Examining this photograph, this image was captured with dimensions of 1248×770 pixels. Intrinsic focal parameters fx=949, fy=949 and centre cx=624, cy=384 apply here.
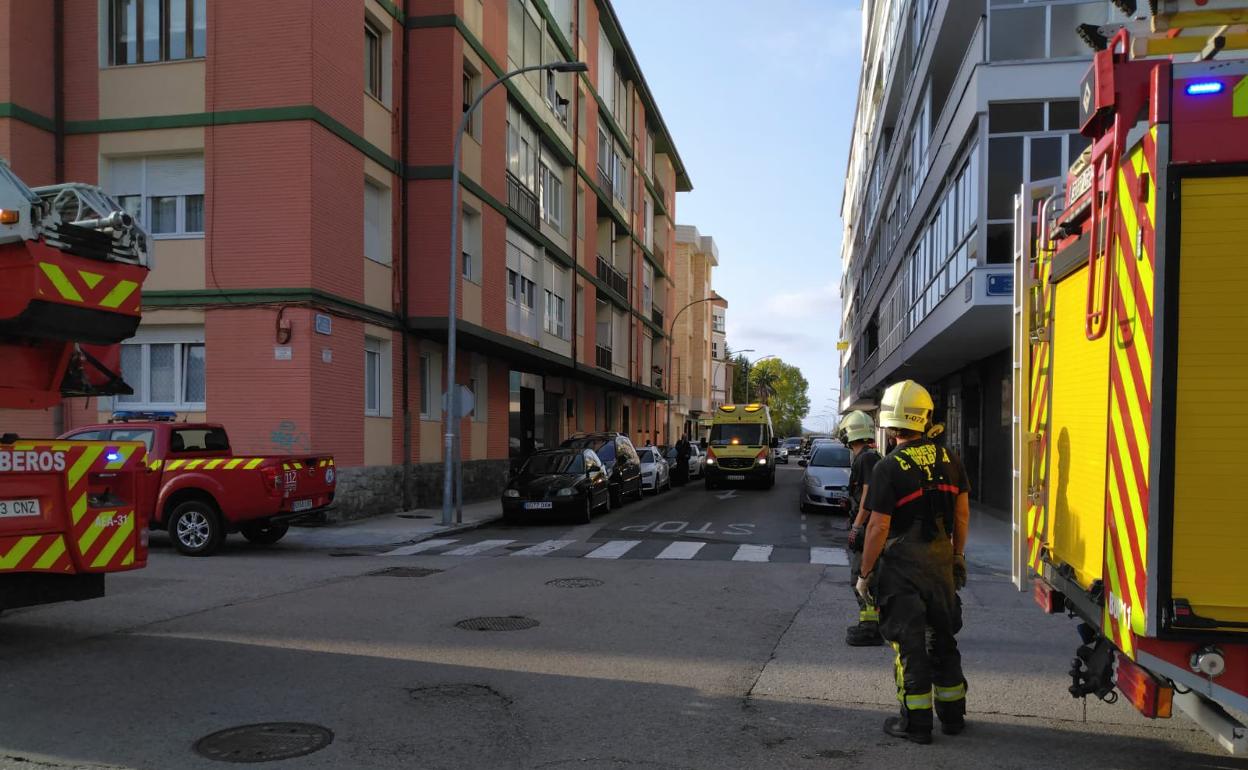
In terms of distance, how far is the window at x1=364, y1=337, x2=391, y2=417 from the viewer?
758 inches

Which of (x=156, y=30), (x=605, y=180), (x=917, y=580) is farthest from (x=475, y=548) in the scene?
(x=605, y=180)

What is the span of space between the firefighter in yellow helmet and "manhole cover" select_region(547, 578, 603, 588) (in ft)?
17.7

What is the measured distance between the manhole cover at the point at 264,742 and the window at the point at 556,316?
24461 millimetres

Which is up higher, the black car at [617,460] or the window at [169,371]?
the window at [169,371]

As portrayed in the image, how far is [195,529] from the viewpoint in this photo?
12.7 m

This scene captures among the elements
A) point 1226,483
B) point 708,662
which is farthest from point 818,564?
point 1226,483

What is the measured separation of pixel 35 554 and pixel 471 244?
17162mm

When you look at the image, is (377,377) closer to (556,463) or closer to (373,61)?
(556,463)

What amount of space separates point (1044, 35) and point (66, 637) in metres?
16.7

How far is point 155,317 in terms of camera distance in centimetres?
1703

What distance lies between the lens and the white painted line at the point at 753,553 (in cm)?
1272

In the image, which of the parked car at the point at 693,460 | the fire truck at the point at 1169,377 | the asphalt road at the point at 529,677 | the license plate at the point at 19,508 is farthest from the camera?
the parked car at the point at 693,460

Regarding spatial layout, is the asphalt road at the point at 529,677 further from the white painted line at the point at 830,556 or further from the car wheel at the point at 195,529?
the car wheel at the point at 195,529

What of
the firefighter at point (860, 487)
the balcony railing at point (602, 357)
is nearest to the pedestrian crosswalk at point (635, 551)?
the firefighter at point (860, 487)
